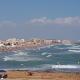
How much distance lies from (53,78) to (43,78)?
102cm

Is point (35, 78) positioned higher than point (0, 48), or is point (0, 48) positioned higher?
point (0, 48)

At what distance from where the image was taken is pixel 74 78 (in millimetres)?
41219

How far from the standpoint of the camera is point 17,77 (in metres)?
43.1

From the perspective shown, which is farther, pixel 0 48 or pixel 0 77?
pixel 0 48

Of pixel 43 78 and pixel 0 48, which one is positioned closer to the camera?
pixel 43 78

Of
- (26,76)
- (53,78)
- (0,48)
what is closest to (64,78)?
(53,78)

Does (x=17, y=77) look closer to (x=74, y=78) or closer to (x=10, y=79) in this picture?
(x=10, y=79)

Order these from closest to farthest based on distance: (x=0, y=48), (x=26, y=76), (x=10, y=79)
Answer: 1. (x=10, y=79)
2. (x=26, y=76)
3. (x=0, y=48)

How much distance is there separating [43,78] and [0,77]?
14.8 feet

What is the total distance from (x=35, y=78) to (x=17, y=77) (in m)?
2.38

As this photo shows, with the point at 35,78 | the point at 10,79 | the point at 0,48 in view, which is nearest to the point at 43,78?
the point at 35,78

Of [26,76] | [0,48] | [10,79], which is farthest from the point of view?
[0,48]

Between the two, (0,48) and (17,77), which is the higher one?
(0,48)

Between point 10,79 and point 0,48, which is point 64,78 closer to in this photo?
point 10,79
